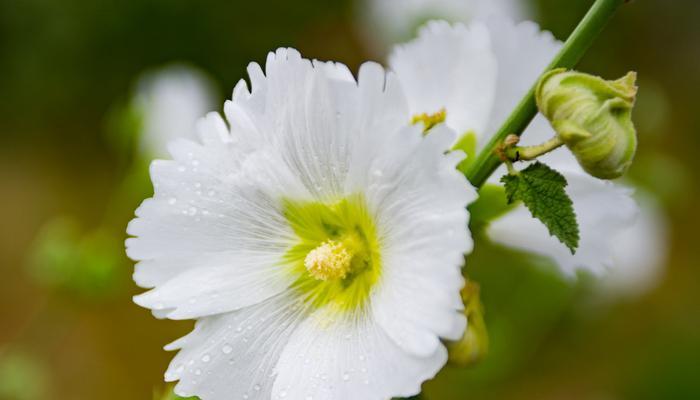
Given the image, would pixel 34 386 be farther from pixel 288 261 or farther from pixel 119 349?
pixel 119 349

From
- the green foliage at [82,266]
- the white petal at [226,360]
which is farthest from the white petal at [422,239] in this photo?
the green foliage at [82,266]

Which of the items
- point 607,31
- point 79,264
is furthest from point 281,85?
point 607,31

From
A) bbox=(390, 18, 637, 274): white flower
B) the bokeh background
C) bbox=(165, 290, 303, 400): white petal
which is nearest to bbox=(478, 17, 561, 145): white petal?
bbox=(390, 18, 637, 274): white flower

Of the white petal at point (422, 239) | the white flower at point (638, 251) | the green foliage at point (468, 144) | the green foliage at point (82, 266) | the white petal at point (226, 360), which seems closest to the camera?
the white petal at point (422, 239)

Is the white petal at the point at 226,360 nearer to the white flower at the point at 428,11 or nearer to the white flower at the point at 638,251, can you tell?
the white flower at the point at 638,251

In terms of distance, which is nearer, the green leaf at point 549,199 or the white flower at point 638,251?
the green leaf at point 549,199
